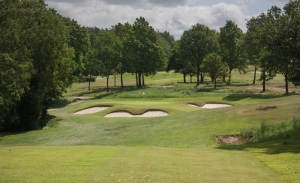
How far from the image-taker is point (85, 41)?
70.9 m

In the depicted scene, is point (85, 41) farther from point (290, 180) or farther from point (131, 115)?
point (290, 180)

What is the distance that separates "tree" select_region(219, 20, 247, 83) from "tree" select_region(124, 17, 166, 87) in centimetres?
1961

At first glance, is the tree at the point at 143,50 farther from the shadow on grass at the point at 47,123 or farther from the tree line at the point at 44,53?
the shadow on grass at the point at 47,123

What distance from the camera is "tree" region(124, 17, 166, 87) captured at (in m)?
83.7

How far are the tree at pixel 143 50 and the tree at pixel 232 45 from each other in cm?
1961

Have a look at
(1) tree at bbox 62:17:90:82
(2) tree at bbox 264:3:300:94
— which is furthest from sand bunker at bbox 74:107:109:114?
(2) tree at bbox 264:3:300:94

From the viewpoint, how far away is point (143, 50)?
85.0 metres

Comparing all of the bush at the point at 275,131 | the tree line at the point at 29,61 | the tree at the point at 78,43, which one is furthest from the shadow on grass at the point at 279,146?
the tree at the point at 78,43

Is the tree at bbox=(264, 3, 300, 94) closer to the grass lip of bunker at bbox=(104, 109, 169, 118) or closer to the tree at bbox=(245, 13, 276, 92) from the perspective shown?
the grass lip of bunker at bbox=(104, 109, 169, 118)

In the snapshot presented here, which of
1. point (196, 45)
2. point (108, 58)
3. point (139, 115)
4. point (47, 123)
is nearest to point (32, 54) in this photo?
point (47, 123)

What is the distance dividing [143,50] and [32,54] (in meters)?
48.3

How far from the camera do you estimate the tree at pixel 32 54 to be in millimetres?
34219

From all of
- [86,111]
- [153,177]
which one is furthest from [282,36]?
[86,111]

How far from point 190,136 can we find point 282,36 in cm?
1063
